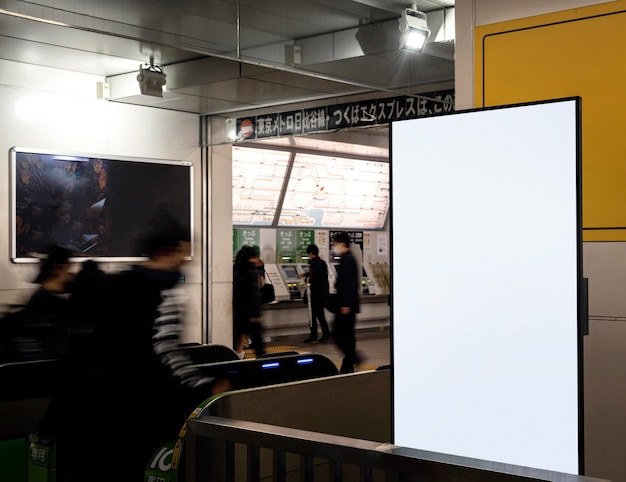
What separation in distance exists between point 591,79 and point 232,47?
3280 millimetres

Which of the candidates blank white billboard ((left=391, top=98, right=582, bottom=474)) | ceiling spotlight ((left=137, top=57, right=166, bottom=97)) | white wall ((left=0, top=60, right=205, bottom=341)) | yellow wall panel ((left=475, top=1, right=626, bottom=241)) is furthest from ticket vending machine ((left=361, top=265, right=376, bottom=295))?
blank white billboard ((left=391, top=98, right=582, bottom=474))

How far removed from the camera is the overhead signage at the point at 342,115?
28.1ft

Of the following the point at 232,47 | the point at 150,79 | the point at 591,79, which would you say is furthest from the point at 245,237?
the point at 591,79

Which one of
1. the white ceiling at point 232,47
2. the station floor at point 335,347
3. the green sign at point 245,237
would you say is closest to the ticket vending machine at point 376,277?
the station floor at point 335,347

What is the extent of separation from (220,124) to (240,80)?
2.29 m

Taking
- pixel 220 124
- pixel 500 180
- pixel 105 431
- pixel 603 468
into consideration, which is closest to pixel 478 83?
pixel 500 180

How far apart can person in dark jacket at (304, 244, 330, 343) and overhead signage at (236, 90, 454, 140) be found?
246cm

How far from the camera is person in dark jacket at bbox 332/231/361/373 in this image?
9.56 metres

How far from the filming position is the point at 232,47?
6.05 metres

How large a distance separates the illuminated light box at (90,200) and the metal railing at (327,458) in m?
5.92

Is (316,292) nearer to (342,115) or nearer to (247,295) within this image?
(247,295)

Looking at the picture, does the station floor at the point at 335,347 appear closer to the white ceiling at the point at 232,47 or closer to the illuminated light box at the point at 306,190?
the illuminated light box at the point at 306,190

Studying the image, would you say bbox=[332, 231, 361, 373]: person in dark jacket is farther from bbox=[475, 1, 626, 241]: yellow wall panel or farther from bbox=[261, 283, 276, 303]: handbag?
bbox=[475, 1, 626, 241]: yellow wall panel

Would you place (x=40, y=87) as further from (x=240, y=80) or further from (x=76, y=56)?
(x=240, y=80)
